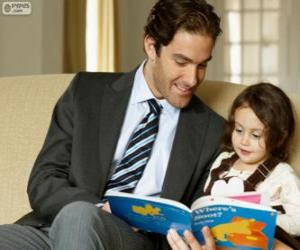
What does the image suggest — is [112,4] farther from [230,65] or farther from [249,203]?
[249,203]

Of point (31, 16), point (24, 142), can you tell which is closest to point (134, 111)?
point (24, 142)

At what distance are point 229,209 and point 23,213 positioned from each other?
0.93 metres

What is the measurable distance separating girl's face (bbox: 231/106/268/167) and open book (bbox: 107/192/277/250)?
0.40 meters

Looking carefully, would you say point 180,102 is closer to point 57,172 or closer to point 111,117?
point 111,117

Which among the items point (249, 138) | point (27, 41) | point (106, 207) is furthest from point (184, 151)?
point (27, 41)

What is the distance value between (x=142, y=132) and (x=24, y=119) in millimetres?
486

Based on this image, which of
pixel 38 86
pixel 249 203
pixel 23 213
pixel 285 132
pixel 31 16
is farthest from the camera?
pixel 31 16

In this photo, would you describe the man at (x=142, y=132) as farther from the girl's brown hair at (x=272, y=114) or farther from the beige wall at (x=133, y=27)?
the beige wall at (x=133, y=27)

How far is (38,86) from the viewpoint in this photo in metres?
2.23

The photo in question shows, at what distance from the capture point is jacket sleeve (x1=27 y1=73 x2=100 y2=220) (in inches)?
70.2

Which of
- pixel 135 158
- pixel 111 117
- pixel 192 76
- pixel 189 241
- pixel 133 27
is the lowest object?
pixel 189 241

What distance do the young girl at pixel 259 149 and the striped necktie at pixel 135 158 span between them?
0.67 ft

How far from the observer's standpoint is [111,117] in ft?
6.27

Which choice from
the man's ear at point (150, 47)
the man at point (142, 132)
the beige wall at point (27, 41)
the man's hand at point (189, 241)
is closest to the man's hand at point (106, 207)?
the man at point (142, 132)
